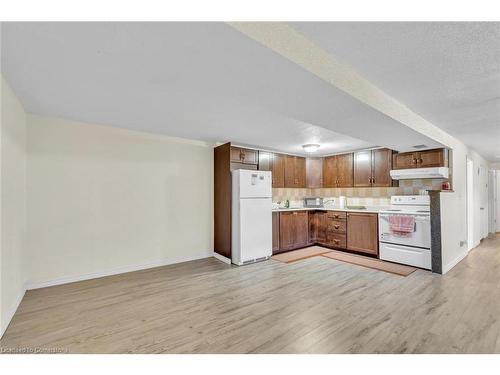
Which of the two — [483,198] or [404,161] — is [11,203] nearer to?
[404,161]

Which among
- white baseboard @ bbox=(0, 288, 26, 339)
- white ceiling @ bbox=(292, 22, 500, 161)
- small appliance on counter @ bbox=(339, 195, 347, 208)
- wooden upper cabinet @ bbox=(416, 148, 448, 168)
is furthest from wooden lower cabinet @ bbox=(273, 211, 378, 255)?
white baseboard @ bbox=(0, 288, 26, 339)

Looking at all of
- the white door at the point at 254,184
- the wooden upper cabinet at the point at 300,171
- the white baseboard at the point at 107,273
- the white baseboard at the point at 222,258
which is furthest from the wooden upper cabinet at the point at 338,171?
the white baseboard at the point at 107,273

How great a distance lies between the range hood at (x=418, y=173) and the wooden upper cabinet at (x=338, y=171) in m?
0.98

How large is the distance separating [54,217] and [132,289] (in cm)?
145

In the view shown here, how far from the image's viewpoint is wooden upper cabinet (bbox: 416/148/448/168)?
422 centimetres

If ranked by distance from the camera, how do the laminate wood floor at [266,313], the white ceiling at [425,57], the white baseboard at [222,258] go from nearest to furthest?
1. the white ceiling at [425,57]
2. the laminate wood floor at [266,313]
3. the white baseboard at [222,258]

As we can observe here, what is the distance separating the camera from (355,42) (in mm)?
1665

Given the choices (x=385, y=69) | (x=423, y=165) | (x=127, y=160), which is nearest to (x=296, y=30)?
(x=385, y=69)

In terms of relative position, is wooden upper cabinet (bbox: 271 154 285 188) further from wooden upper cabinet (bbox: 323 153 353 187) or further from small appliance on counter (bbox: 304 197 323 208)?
wooden upper cabinet (bbox: 323 153 353 187)

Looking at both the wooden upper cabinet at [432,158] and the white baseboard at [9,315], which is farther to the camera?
the wooden upper cabinet at [432,158]

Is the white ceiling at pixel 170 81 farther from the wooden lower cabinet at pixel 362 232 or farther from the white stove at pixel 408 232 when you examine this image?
the wooden lower cabinet at pixel 362 232

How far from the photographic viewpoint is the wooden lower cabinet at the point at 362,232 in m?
4.64

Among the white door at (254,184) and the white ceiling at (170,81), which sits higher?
the white ceiling at (170,81)

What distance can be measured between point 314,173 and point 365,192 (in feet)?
4.13
